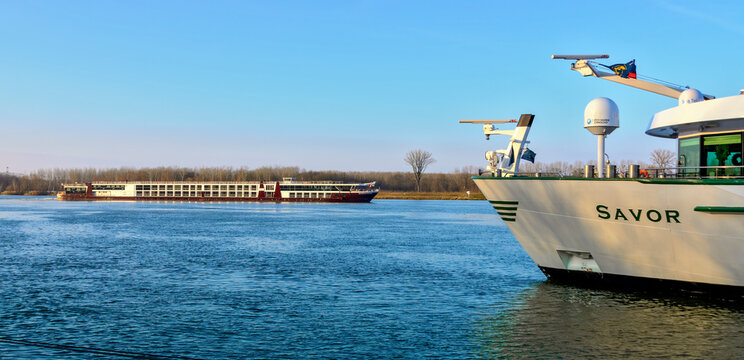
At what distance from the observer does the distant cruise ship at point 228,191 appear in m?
142

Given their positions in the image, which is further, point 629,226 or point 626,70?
point 626,70

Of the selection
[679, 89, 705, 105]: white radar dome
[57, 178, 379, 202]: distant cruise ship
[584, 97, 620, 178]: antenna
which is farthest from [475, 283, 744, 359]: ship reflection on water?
[57, 178, 379, 202]: distant cruise ship

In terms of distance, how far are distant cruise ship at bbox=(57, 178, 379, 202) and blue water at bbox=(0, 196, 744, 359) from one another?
356ft

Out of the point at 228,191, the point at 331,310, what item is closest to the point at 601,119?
the point at 331,310

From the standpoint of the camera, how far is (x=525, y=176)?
21.2 meters

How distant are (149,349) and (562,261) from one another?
14.6 m

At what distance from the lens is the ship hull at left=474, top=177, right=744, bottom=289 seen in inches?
700

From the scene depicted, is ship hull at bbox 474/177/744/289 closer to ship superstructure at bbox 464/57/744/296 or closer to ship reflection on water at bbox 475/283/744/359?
ship superstructure at bbox 464/57/744/296

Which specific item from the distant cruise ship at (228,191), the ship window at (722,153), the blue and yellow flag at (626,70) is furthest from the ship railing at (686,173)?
the distant cruise ship at (228,191)

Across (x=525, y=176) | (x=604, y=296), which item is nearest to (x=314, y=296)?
(x=525, y=176)

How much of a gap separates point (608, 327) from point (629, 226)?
4284 mm

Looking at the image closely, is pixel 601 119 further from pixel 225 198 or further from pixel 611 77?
pixel 225 198

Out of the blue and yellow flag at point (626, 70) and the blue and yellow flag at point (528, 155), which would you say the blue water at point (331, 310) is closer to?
the blue and yellow flag at point (528, 155)

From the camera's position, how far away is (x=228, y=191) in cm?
15312
